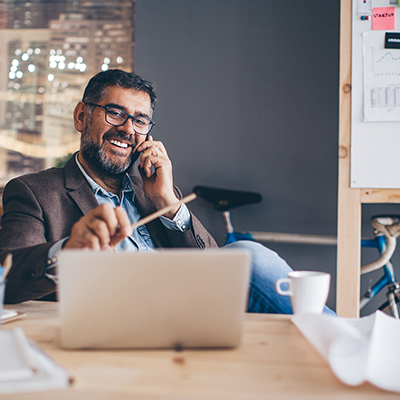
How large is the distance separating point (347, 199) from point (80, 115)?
3.80ft

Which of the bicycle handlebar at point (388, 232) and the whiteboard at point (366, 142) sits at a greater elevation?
the whiteboard at point (366, 142)

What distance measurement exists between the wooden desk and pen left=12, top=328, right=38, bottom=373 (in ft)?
0.13

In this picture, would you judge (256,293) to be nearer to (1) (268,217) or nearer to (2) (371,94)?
(2) (371,94)

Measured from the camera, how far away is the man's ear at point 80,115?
1.61 metres

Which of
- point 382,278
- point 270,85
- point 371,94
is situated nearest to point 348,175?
point 371,94

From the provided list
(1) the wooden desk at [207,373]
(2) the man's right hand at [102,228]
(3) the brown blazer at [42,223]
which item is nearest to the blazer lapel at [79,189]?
(3) the brown blazer at [42,223]

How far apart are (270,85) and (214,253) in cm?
216

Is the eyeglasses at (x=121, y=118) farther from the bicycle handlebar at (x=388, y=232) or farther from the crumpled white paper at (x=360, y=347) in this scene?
the bicycle handlebar at (x=388, y=232)

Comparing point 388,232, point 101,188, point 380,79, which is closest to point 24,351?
point 101,188

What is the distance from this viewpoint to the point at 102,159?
4.93ft

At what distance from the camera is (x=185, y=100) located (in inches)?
103

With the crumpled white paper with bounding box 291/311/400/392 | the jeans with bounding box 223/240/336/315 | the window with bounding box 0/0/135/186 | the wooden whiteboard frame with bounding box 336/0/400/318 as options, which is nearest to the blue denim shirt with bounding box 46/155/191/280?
the jeans with bounding box 223/240/336/315

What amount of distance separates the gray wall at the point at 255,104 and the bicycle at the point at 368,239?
19cm

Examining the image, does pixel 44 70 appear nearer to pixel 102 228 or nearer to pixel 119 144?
pixel 119 144
